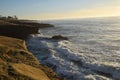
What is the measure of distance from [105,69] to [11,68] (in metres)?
8.71

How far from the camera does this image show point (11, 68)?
32.0ft

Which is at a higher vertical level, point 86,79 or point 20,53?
point 20,53

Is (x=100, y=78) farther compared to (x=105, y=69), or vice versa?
(x=105, y=69)

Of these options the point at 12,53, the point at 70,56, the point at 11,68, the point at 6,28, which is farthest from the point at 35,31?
the point at 11,68

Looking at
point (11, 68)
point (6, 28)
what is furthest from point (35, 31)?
point (11, 68)

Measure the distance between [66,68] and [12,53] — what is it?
4287 millimetres

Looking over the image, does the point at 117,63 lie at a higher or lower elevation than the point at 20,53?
lower

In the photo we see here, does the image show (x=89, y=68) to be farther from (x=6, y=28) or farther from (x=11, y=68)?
(x=6, y=28)

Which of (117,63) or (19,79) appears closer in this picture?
(19,79)

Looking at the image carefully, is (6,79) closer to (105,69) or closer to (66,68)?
(66,68)

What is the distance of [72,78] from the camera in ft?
44.7

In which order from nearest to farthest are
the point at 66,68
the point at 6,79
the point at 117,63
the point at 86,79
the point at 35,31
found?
the point at 6,79 < the point at 86,79 < the point at 66,68 < the point at 117,63 < the point at 35,31

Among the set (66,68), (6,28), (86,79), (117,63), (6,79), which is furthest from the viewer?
(6,28)

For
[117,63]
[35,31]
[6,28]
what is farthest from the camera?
[35,31]
